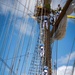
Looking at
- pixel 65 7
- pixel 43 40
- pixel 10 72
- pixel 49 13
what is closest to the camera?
pixel 10 72

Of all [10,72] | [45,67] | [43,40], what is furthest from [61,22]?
[10,72]

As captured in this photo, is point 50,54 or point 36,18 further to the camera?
point 36,18

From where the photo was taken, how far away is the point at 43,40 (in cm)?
1355

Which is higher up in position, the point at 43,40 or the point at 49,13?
the point at 49,13

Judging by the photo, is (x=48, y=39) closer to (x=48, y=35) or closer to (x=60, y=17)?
(x=48, y=35)

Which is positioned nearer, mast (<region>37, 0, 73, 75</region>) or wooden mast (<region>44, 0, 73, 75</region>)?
wooden mast (<region>44, 0, 73, 75</region>)

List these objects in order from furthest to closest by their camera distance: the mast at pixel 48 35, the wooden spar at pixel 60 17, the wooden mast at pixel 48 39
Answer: the mast at pixel 48 35
the wooden mast at pixel 48 39
the wooden spar at pixel 60 17

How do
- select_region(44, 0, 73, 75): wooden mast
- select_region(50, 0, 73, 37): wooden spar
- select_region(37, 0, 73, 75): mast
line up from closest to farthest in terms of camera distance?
select_region(50, 0, 73, 37): wooden spar
select_region(44, 0, 73, 75): wooden mast
select_region(37, 0, 73, 75): mast

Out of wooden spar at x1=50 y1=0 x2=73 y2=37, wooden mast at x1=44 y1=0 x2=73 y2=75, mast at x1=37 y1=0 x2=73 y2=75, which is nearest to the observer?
wooden spar at x1=50 y1=0 x2=73 y2=37

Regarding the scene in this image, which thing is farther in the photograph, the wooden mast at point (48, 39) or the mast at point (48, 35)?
the mast at point (48, 35)

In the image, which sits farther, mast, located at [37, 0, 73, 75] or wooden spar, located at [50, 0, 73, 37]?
mast, located at [37, 0, 73, 75]

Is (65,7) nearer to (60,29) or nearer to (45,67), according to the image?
(60,29)

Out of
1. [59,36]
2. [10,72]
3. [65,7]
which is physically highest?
[65,7]

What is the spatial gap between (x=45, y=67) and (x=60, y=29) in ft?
6.60
